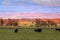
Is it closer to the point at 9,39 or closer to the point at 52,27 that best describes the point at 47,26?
the point at 52,27

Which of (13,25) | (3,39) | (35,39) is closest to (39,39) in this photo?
(35,39)

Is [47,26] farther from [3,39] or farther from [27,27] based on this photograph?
[3,39]

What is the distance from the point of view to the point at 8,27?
44.3m

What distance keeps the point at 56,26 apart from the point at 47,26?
189 centimetres

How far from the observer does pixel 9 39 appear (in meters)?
23.2

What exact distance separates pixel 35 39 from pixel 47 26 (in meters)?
22.1

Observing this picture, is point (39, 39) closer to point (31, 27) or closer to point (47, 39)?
point (47, 39)

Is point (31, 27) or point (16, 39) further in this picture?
point (31, 27)

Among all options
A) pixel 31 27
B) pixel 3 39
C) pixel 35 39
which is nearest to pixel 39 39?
pixel 35 39

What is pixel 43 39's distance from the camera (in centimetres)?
2334

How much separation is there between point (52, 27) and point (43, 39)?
71.4 ft

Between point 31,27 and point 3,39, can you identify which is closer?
point 3,39

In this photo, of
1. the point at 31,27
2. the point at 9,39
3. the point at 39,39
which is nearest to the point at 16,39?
the point at 9,39

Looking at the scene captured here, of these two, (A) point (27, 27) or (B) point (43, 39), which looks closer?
(B) point (43, 39)
